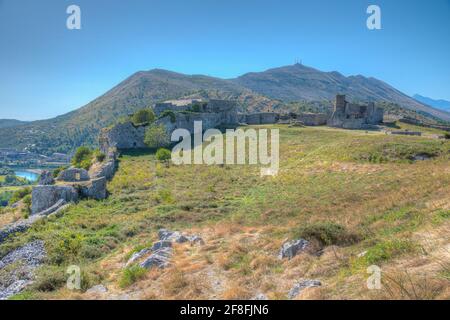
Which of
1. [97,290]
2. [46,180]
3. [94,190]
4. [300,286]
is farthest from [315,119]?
[97,290]

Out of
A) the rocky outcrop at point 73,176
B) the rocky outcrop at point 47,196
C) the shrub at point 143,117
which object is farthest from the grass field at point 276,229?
the shrub at point 143,117

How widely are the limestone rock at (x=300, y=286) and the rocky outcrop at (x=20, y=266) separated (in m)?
7.60

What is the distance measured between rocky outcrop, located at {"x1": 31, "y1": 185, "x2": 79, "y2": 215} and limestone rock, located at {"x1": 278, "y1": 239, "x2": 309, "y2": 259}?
618 inches

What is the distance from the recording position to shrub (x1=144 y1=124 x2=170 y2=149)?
40531 millimetres

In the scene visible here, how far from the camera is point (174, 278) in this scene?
299 inches

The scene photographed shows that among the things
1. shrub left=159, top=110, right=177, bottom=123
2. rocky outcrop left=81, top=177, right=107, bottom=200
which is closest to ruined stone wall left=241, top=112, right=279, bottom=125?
shrub left=159, top=110, right=177, bottom=123

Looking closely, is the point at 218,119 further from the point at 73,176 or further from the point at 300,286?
the point at 300,286

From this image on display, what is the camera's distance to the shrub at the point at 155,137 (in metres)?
40.5

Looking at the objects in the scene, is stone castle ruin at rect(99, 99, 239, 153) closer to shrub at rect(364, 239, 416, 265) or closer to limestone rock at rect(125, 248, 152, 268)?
limestone rock at rect(125, 248, 152, 268)

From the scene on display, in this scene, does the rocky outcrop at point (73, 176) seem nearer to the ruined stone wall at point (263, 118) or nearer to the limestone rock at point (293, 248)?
the limestone rock at point (293, 248)

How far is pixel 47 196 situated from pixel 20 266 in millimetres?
→ 9837
